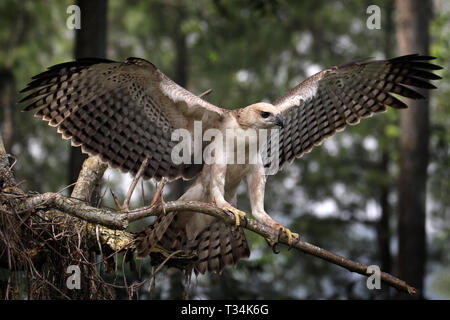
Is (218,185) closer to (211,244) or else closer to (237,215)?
(237,215)

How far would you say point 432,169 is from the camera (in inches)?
642

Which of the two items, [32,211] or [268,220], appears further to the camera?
[268,220]

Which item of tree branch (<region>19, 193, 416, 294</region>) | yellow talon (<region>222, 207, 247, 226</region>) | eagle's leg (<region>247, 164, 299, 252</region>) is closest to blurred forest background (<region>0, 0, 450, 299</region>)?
eagle's leg (<region>247, 164, 299, 252</region>)

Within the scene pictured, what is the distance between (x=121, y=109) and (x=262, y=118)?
4.80 ft

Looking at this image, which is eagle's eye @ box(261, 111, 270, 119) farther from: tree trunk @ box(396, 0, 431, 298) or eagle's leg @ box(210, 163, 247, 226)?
tree trunk @ box(396, 0, 431, 298)

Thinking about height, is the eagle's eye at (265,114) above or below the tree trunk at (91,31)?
below

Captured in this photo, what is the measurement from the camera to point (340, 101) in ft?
21.2

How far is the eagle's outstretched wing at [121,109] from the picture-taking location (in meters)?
5.07

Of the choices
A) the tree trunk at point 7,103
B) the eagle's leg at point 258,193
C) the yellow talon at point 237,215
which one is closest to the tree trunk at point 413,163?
the eagle's leg at point 258,193

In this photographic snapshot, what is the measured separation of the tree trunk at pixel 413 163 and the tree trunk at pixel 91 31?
232 inches

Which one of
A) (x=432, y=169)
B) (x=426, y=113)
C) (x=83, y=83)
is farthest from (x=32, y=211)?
(x=432, y=169)

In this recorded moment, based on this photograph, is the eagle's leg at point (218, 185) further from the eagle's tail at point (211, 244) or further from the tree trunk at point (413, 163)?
the tree trunk at point (413, 163)
